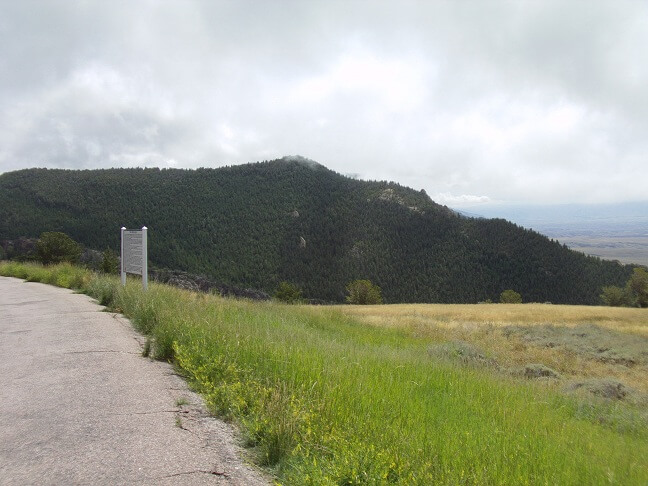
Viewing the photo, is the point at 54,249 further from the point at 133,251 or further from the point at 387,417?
the point at 387,417

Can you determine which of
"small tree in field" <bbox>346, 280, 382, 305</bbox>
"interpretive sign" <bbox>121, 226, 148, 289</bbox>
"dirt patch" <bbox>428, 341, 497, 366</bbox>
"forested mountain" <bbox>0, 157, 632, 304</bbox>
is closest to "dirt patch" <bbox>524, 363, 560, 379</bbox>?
"dirt patch" <bbox>428, 341, 497, 366</bbox>

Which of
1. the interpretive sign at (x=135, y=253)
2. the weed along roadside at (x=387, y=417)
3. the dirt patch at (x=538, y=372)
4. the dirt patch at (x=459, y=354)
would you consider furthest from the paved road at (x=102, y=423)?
the dirt patch at (x=538, y=372)

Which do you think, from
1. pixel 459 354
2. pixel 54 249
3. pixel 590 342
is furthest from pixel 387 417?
pixel 54 249

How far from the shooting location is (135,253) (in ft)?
43.9

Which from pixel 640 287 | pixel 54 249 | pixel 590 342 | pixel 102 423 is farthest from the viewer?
pixel 640 287

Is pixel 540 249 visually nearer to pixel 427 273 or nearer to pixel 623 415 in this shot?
pixel 427 273

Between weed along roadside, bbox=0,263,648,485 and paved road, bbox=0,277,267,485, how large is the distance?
1.07 ft

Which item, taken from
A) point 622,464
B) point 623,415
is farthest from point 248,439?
point 623,415

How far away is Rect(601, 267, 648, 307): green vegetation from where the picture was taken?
2488 inches

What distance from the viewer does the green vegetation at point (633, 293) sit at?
6319cm

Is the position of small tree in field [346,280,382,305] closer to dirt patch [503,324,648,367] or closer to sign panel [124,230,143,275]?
dirt patch [503,324,648,367]

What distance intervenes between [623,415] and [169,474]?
5659 millimetres

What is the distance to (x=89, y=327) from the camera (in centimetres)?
896

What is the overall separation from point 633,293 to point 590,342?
56555 mm
